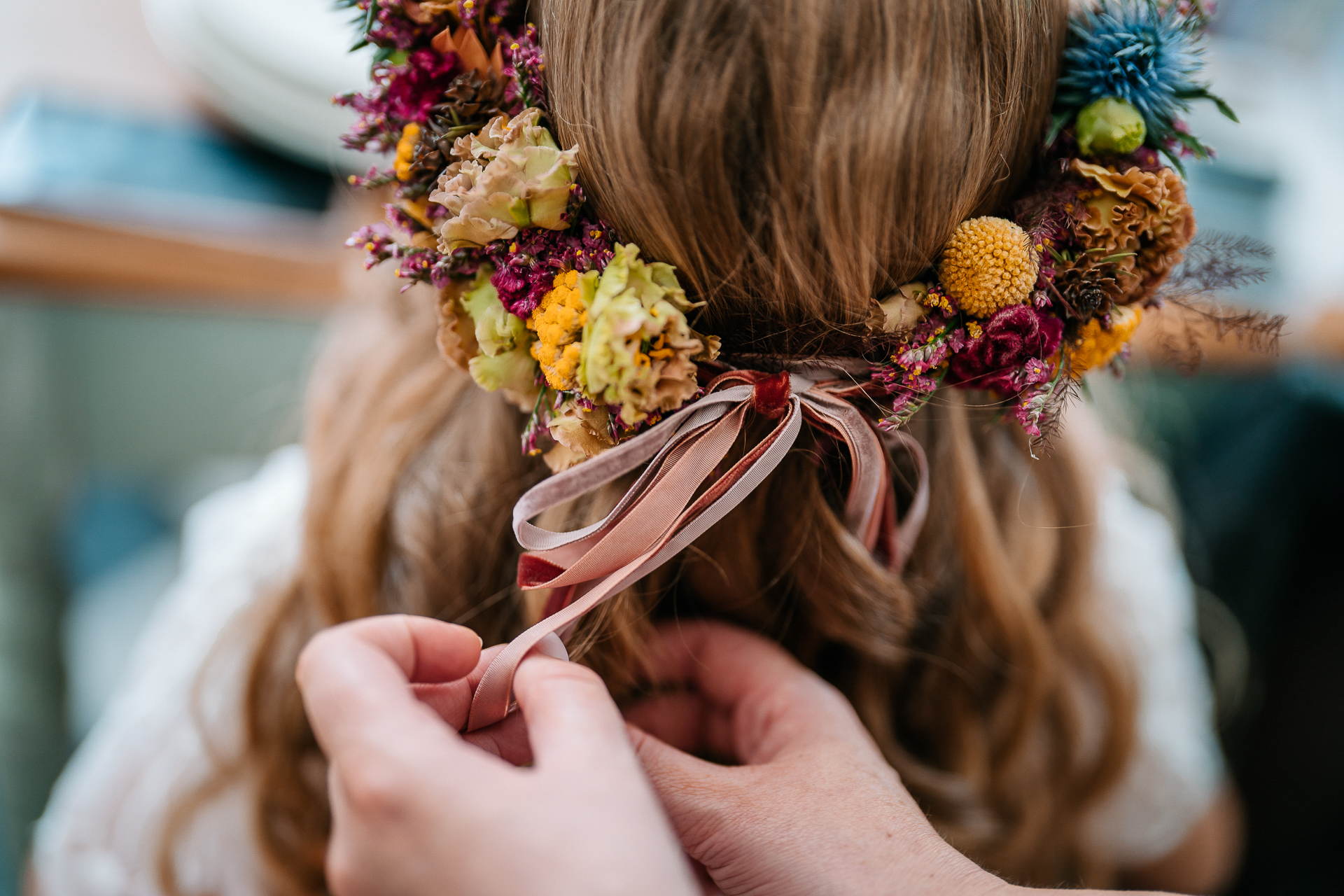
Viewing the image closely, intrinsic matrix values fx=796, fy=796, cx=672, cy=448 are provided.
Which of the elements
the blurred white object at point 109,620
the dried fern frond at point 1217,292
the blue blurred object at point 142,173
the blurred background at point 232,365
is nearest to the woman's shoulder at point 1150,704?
the blurred background at point 232,365

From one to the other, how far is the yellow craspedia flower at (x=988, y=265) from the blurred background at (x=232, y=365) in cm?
60

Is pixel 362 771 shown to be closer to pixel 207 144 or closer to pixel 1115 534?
pixel 1115 534

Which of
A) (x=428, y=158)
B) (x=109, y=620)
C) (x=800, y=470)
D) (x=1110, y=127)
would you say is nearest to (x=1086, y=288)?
(x=1110, y=127)

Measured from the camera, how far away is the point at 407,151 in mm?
542

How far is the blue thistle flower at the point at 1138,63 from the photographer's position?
1.67 ft

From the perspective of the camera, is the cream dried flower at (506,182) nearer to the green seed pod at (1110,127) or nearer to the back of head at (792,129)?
the back of head at (792,129)

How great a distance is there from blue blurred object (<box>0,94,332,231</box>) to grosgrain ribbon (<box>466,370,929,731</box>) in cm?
96

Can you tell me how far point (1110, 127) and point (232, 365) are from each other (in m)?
1.28

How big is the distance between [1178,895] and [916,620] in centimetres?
31

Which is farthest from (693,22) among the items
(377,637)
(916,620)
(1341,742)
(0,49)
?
(0,49)

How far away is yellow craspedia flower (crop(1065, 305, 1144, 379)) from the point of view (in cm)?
53

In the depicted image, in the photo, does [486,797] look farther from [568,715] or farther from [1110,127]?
[1110,127]

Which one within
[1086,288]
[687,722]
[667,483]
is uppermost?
[1086,288]

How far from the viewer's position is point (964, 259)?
48 cm
